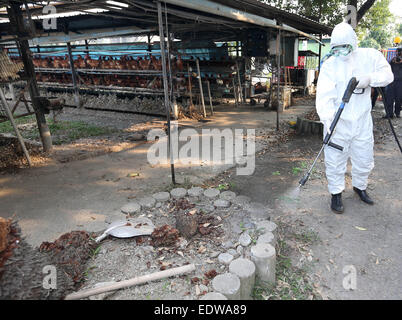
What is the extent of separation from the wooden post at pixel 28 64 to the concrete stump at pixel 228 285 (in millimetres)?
5769

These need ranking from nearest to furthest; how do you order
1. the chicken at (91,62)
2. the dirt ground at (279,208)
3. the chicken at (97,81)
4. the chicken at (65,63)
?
the dirt ground at (279,208), the chicken at (91,62), the chicken at (97,81), the chicken at (65,63)

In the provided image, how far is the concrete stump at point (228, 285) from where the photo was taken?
2.43 meters

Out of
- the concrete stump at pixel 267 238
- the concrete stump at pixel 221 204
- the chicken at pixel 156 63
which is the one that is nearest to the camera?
the concrete stump at pixel 267 238

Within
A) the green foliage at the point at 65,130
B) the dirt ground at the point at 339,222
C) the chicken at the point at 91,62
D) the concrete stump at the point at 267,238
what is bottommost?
the dirt ground at the point at 339,222

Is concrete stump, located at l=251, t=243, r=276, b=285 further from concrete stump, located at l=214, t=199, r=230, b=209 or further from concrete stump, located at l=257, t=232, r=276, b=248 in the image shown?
concrete stump, located at l=214, t=199, r=230, b=209

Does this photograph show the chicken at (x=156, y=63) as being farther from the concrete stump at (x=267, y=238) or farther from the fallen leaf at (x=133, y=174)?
the concrete stump at (x=267, y=238)

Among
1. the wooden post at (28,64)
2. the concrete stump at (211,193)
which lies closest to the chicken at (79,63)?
the wooden post at (28,64)

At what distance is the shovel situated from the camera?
3.33 metres

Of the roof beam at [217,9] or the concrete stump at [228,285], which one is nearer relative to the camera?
the concrete stump at [228,285]

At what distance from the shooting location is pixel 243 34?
11.7 metres

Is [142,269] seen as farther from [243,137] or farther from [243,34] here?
[243,34]

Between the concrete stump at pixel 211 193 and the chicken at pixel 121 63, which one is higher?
the chicken at pixel 121 63

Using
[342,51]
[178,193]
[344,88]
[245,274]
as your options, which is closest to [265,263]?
[245,274]

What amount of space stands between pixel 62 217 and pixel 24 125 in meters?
6.94
